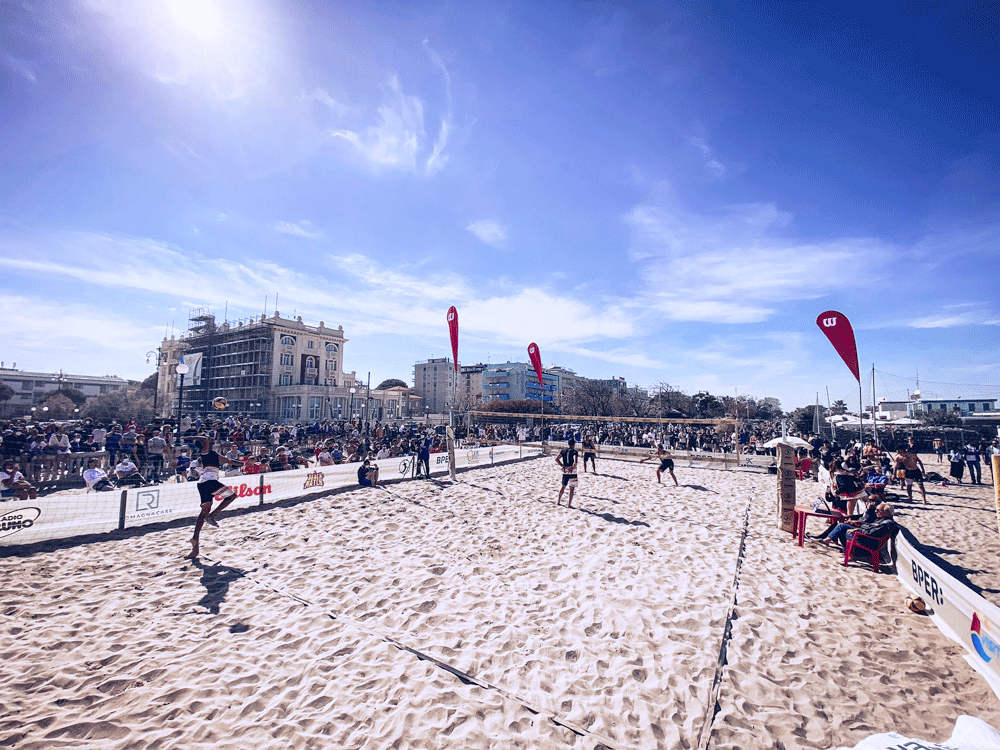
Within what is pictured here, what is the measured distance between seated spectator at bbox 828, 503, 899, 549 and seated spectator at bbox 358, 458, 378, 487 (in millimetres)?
10201

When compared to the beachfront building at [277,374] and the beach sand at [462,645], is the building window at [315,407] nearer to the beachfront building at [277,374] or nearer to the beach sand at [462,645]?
the beachfront building at [277,374]

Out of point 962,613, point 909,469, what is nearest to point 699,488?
point 909,469

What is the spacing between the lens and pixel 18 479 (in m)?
9.70

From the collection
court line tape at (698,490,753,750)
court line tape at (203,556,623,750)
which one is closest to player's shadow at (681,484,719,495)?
court line tape at (698,490,753,750)

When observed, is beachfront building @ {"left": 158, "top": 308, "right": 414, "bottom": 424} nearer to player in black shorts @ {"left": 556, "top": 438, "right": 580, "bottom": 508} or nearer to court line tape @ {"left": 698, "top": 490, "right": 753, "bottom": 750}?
player in black shorts @ {"left": 556, "top": 438, "right": 580, "bottom": 508}

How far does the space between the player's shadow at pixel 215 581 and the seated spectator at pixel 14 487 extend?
681 cm

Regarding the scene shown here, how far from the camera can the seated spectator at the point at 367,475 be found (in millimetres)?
11547

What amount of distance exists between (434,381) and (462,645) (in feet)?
346

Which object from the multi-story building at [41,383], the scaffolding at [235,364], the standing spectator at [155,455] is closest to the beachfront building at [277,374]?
the scaffolding at [235,364]

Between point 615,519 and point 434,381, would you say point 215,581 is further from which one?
point 434,381

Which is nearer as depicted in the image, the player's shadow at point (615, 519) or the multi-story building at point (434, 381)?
the player's shadow at point (615, 519)

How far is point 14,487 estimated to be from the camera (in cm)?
956

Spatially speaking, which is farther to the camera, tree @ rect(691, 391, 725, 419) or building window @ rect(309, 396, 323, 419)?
building window @ rect(309, 396, 323, 419)

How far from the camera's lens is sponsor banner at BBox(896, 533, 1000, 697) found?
3.60 m
